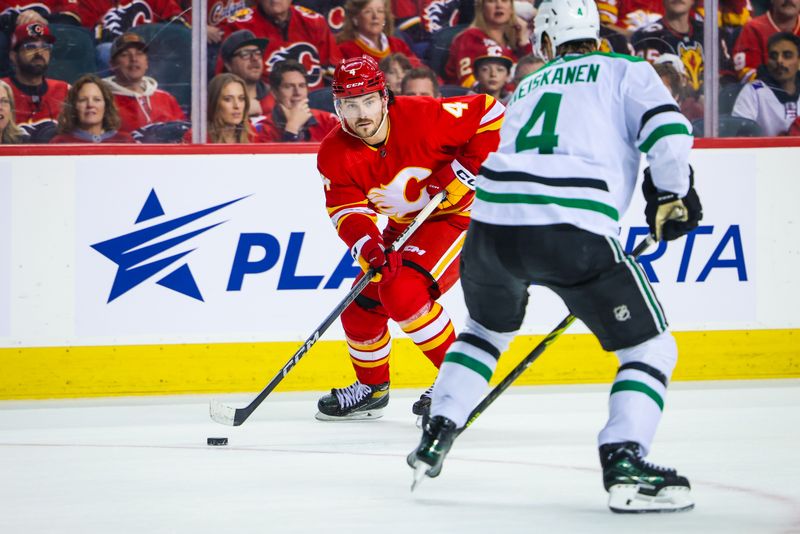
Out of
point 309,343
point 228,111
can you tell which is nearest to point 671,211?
point 309,343

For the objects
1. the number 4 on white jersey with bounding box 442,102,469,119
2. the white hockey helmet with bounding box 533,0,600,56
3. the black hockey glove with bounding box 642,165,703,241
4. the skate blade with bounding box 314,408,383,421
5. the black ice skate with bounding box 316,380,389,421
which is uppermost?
the white hockey helmet with bounding box 533,0,600,56

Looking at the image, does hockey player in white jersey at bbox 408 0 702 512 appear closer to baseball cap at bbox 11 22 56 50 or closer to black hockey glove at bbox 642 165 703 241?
black hockey glove at bbox 642 165 703 241

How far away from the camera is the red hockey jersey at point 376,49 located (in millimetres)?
5336

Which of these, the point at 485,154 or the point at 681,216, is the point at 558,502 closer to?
the point at 681,216

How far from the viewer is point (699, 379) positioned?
4.97 metres

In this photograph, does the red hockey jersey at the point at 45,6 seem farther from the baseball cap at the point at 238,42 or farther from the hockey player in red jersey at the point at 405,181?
the hockey player in red jersey at the point at 405,181

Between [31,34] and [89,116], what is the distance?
1.32ft

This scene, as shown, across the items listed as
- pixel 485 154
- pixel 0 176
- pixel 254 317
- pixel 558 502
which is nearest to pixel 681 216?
pixel 558 502

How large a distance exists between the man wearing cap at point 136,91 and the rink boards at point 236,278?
33 centimetres

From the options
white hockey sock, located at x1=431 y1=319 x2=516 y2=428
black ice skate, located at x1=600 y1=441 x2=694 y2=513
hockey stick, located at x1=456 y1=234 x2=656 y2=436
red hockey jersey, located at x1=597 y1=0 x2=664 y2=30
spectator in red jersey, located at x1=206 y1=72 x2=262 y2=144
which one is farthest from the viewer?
red hockey jersey, located at x1=597 y1=0 x2=664 y2=30

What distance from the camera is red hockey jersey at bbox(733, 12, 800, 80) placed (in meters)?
5.32

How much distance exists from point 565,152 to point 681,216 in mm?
264

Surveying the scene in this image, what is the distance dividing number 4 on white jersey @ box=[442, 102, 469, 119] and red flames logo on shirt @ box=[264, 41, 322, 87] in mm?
1416

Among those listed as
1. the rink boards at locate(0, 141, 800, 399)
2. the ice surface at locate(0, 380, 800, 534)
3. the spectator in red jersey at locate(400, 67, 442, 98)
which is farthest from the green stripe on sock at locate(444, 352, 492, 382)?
the spectator in red jersey at locate(400, 67, 442, 98)
